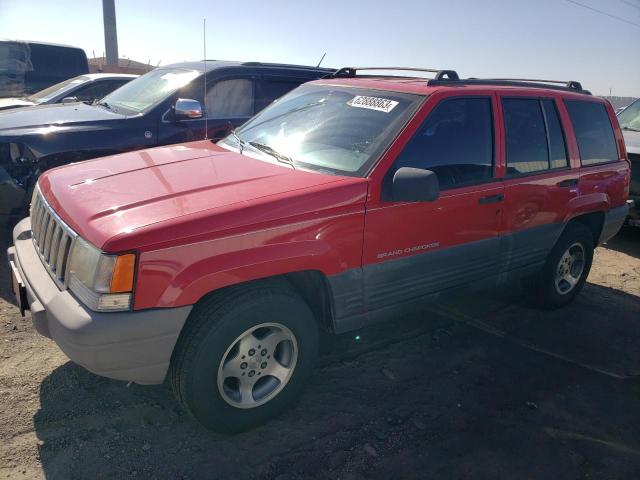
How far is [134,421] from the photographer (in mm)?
2844

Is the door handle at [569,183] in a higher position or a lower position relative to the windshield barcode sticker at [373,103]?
lower

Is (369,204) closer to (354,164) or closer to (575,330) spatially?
(354,164)

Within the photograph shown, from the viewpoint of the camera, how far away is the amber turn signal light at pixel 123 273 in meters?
2.26

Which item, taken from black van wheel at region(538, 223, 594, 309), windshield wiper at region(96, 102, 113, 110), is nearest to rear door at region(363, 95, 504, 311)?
black van wheel at region(538, 223, 594, 309)

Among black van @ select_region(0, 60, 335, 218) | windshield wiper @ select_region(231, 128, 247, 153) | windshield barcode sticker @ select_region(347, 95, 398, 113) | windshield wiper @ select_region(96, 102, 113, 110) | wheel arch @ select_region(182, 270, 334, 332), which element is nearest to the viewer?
wheel arch @ select_region(182, 270, 334, 332)

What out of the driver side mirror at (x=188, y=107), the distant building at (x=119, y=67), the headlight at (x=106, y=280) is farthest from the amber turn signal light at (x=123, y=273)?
the distant building at (x=119, y=67)

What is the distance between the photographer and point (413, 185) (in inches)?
111

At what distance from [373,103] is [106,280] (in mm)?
2007

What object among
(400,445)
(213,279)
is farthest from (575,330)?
(213,279)

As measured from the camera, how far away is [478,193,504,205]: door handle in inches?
136

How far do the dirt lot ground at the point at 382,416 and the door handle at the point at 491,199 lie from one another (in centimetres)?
72

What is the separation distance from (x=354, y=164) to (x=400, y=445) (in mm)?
1591

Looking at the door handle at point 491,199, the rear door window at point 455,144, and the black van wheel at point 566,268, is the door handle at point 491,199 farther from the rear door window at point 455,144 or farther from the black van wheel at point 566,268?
the black van wheel at point 566,268

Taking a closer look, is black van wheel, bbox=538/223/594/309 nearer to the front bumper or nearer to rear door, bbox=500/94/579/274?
rear door, bbox=500/94/579/274
